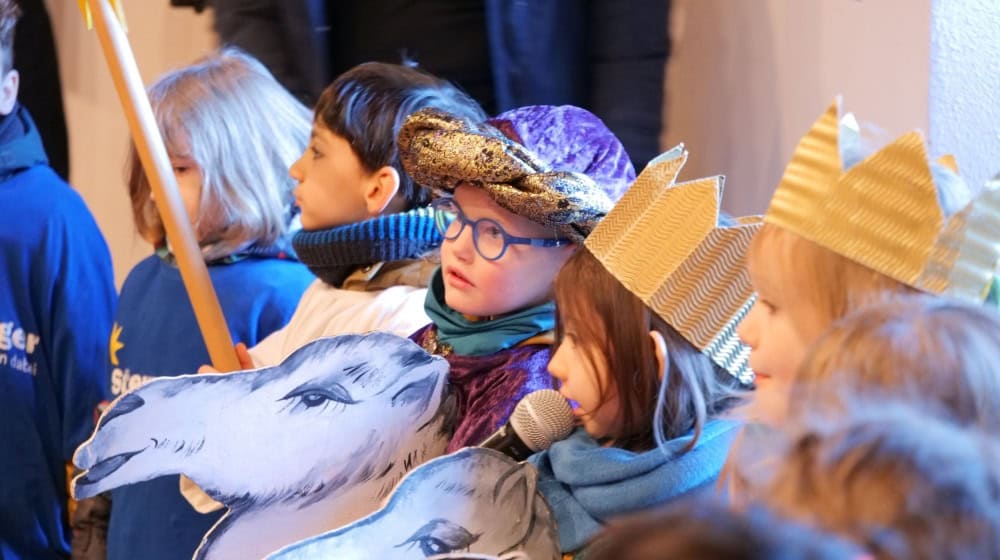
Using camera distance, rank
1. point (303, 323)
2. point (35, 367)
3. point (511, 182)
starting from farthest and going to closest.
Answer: point (35, 367)
point (303, 323)
point (511, 182)

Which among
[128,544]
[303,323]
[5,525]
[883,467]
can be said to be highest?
[883,467]

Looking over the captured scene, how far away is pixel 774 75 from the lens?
1.61 m

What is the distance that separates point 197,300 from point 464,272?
12.7 inches

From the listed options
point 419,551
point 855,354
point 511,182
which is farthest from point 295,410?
point 855,354

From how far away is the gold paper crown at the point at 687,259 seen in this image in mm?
1116

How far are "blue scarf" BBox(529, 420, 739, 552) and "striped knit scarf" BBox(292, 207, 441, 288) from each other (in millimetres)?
507

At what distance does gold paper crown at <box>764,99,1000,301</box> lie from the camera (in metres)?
0.88

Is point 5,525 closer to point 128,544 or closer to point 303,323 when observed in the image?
point 128,544

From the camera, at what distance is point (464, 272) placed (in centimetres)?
133

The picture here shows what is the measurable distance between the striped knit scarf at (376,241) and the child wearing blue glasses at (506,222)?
0.17 meters

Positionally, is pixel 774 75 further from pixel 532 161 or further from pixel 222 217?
pixel 222 217

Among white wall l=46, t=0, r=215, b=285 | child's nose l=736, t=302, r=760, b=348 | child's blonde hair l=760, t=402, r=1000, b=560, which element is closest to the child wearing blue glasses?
child's nose l=736, t=302, r=760, b=348

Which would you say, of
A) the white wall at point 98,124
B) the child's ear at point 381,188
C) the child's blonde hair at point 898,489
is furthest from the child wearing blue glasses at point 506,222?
the white wall at point 98,124

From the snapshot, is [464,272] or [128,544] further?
→ [128,544]
